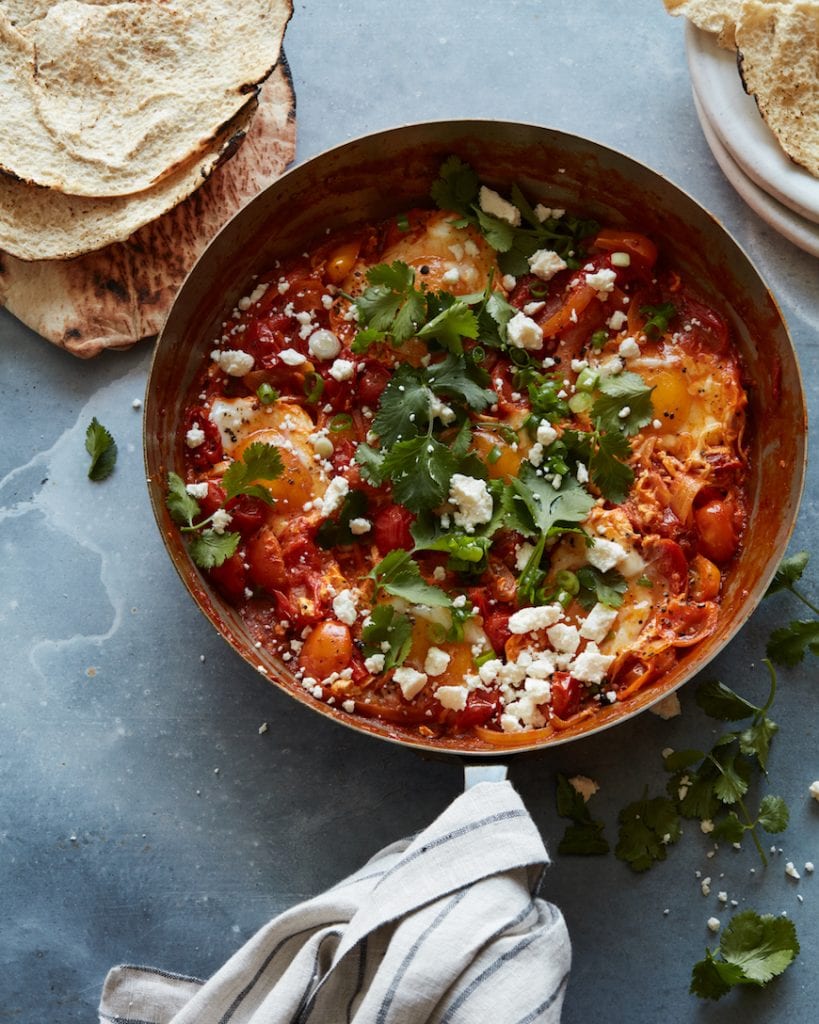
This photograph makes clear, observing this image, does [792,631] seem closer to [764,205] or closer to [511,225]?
[764,205]

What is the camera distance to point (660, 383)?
3430 mm

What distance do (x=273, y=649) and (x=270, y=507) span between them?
0.44 metres

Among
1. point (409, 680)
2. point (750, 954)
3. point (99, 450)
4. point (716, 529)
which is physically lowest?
point (750, 954)

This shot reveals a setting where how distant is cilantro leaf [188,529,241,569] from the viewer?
10.9ft

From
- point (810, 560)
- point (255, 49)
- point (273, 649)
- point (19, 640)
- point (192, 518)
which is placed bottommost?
point (19, 640)

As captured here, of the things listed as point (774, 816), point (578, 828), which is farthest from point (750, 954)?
point (578, 828)

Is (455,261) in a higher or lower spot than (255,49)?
lower

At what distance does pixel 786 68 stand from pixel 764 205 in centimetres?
42

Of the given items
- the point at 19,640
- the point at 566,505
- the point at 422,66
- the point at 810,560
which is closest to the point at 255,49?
the point at 422,66

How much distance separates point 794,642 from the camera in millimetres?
3521

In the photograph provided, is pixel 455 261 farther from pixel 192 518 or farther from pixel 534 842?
pixel 534 842

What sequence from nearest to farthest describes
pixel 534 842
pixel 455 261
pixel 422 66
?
pixel 534 842, pixel 455 261, pixel 422 66

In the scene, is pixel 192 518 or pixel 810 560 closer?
pixel 192 518

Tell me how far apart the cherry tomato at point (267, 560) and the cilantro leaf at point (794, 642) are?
158cm
